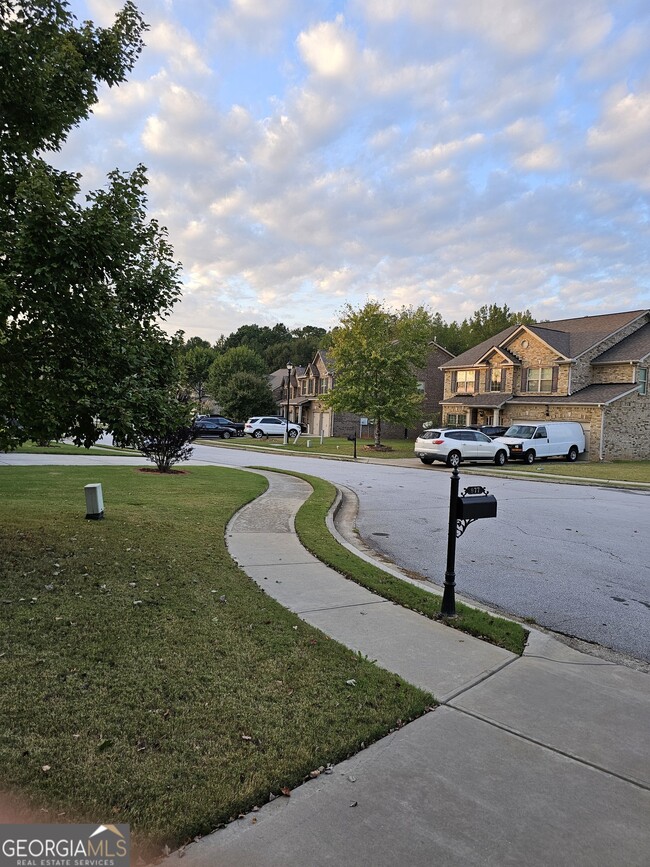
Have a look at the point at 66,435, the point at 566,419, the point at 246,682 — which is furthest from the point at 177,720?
the point at 566,419

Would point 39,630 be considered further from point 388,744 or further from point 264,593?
point 388,744

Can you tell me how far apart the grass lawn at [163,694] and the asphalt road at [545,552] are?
2.56 m

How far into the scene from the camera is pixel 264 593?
5.39m

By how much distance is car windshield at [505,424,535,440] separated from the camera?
27.2 metres

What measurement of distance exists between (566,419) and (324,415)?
23.6 meters

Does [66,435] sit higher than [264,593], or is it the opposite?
[66,435]

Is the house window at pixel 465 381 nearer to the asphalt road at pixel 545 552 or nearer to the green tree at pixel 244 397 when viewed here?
A: the green tree at pixel 244 397

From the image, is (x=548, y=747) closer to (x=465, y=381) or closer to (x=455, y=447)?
(x=455, y=447)

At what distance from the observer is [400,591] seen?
5.68m

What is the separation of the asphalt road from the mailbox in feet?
4.03

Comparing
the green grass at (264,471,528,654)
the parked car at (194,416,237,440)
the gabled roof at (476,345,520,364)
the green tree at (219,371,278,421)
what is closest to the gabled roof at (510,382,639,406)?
the gabled roof at (476,345,520,364)

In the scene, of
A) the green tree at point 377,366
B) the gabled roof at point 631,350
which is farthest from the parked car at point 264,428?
→ the gabled roof at point 631,350

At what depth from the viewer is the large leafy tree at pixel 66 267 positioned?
454cm

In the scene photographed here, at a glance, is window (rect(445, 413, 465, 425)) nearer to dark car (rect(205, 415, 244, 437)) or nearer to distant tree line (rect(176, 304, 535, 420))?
distant tree line (rect(176, 304, 535, 420))
